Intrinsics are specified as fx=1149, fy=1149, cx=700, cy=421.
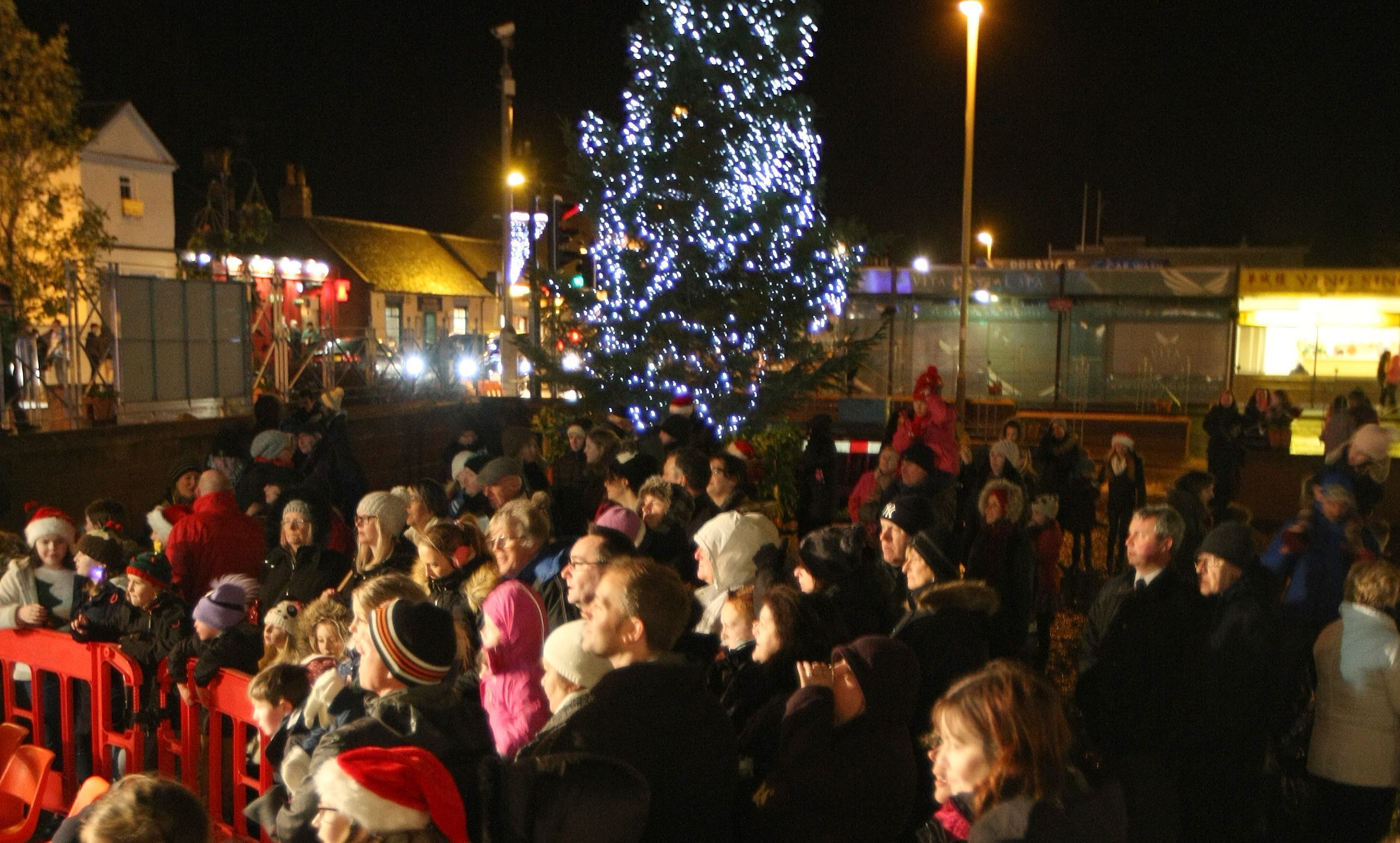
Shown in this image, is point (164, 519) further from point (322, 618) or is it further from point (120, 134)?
point (120, 134)

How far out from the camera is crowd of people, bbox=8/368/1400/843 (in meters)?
2.77

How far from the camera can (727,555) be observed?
534 cm

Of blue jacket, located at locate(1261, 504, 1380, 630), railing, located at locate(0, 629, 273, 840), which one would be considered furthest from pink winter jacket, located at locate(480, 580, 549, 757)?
blue jacket, located at locate(1261, 504, 1380, 630)

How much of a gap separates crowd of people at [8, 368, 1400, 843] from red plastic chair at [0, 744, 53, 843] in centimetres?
58

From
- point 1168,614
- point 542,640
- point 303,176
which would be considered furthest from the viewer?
point 303,176

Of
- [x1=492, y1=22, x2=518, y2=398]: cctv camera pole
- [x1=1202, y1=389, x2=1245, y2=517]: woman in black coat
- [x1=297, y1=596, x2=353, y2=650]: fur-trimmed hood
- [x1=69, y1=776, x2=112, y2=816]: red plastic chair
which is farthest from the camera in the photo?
[x1=492, y1=22, x2=518, y2=398]: cctv camera pole

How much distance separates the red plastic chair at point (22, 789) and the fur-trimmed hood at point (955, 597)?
350cm

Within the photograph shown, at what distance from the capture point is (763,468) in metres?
12.5

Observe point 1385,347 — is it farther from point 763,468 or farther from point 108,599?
point 108,599

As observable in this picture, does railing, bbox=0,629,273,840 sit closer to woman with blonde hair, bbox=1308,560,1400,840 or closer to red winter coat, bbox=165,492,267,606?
red winter coat, bbox=165,492,267,606

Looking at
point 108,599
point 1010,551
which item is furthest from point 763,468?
point 108,599

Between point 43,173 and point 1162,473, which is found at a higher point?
point 43,173

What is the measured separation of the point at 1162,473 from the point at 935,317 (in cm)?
991

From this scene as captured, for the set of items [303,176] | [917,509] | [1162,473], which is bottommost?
[1162,473]
